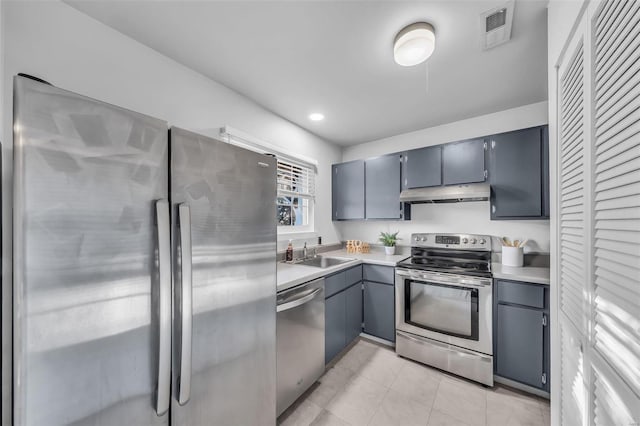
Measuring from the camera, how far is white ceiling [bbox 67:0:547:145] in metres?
1.26

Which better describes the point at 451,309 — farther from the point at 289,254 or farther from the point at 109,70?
the point at 109,70

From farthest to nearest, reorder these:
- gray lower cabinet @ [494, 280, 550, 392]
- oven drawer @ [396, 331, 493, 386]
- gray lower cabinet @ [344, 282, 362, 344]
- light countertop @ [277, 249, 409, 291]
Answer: gray lower cabinet @ [344, 282, 362, 344] < oven drawer @ [396, 331, 493, 386] < gray lower cabinet @ [494, 280, 550, 392] < light countertop @ [277, 249, 409, 291]

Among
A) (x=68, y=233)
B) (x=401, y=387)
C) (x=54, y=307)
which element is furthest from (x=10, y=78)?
(x=401, y=387)

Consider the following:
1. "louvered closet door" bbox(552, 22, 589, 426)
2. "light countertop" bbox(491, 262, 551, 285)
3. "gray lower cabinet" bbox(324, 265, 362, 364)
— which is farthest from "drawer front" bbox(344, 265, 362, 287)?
"louvered closet door" bbox(552, 22, 589, 426)

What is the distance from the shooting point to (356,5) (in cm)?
123

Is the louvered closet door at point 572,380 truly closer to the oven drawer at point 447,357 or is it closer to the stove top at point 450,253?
the oven drawer at point 447,357

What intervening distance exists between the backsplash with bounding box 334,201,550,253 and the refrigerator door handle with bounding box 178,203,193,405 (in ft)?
8.80

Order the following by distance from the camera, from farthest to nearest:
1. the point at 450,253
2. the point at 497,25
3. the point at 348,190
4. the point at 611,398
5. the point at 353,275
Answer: the point at 348,190, the point at 450,253, the point at 353,275, the point at 497,25, the point at 611,398

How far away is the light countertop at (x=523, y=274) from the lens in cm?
174

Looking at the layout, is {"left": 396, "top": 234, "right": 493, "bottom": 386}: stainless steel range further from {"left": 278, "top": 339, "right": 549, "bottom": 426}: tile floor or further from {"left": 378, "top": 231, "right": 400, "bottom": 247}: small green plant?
{"left": 378, "top": 231, "right": 400, "bottom": 247}: small green plant

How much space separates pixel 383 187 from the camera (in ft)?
9.47

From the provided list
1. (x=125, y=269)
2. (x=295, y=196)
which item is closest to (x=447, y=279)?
(x=295, y=196)

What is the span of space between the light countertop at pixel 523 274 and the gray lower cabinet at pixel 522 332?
0.15 feet

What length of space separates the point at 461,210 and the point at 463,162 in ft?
1.91
